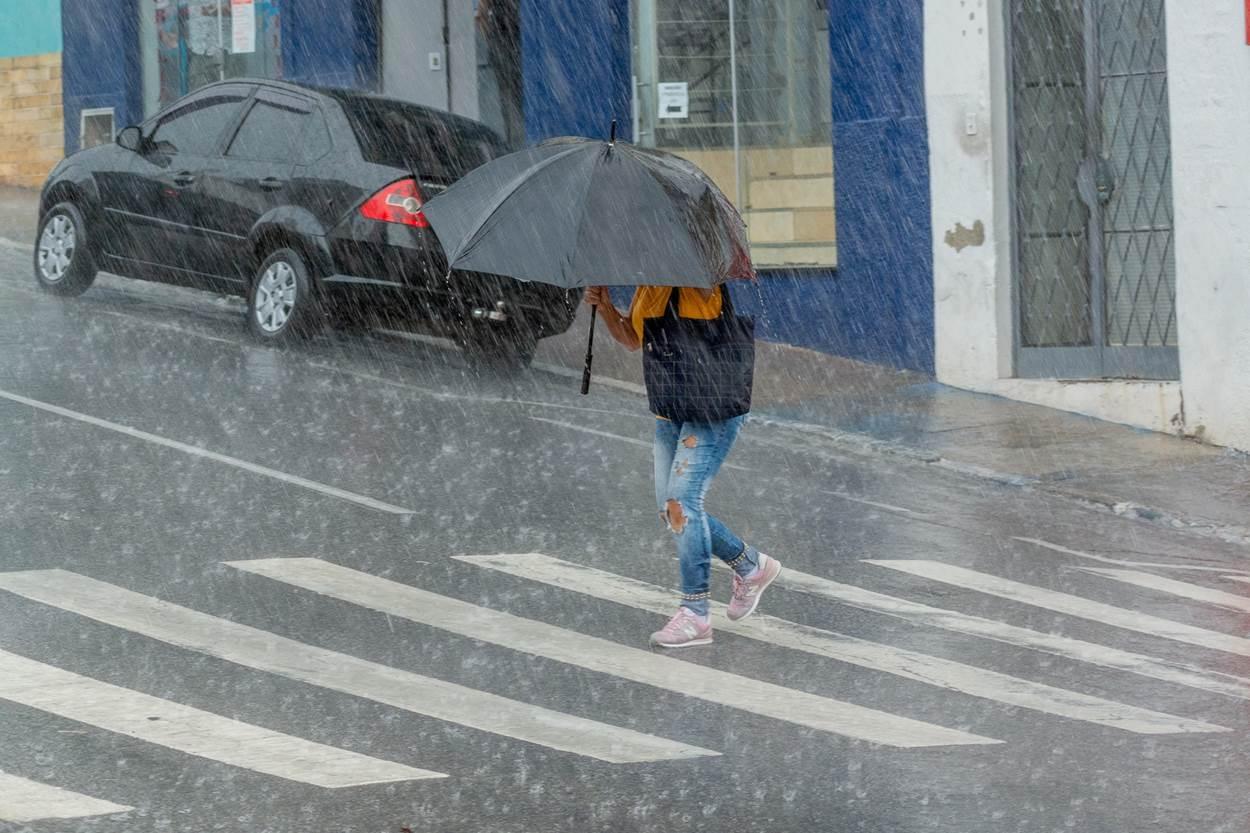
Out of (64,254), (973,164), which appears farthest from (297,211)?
(973,164)

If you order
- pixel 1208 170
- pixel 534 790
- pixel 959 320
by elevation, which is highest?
pixel 1208 170

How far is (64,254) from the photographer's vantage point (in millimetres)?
16766

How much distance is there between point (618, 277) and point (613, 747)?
6.01ft

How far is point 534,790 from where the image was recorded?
20.1 ft

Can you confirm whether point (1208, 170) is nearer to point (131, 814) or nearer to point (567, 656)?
point (567, 656)

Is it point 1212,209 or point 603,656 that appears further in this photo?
point 1212,209

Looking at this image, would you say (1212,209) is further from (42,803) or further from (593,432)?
(42,803)

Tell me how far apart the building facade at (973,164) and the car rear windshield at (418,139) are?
118 inches

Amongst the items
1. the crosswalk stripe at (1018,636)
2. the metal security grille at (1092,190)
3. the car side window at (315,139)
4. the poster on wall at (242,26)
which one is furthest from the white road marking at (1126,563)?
the poster on wall at (242,26)

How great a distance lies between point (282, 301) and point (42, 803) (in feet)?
30.7

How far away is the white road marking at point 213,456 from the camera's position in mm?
10578

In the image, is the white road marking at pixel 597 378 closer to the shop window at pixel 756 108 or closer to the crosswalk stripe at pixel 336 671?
the shop window at pixel 756 108

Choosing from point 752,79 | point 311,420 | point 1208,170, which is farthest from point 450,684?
point 752,79

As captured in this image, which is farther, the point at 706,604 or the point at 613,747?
the point at 706,604
